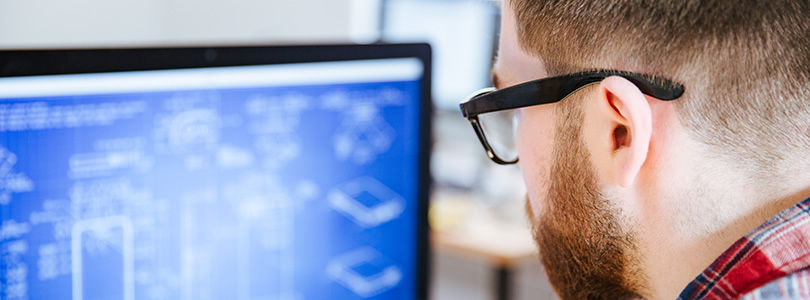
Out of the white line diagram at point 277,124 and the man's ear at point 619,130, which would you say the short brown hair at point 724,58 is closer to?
the man's ear at point 619,130

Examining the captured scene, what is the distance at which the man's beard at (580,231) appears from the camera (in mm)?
659

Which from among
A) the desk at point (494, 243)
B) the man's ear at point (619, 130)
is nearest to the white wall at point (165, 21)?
the man's ear at point (619, 130)

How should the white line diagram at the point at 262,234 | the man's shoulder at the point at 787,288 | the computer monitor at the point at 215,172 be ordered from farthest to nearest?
the white line diagram at the point at 262,234, the computer monitor at the point at 215,172, the man's shoulder at the point at 787,288

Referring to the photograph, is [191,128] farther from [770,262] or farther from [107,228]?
[770,262]

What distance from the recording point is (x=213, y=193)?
715 mm

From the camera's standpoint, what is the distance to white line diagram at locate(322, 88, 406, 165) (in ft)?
2.54

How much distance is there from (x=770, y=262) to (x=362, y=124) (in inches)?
15.9

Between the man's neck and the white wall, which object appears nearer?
the man's neck

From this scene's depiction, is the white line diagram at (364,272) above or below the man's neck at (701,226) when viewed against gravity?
below

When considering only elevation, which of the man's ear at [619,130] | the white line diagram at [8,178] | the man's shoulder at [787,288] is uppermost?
the man's ear at [619,130]

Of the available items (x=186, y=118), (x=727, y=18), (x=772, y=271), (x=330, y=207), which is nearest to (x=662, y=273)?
(x=772, y=271)

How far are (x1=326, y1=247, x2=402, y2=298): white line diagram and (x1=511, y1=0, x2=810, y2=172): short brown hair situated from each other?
0.34m

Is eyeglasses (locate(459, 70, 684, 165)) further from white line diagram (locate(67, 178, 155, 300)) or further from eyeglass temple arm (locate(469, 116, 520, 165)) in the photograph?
white line diagram (locate(67, 178, 155, 300))

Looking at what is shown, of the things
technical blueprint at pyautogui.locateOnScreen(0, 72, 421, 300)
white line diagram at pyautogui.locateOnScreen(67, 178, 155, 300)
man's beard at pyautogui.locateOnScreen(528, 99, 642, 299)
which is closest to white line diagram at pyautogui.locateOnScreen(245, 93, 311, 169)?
technical blueprint at pyautogui.locateOnScreen(0, 72, 421, 300)
